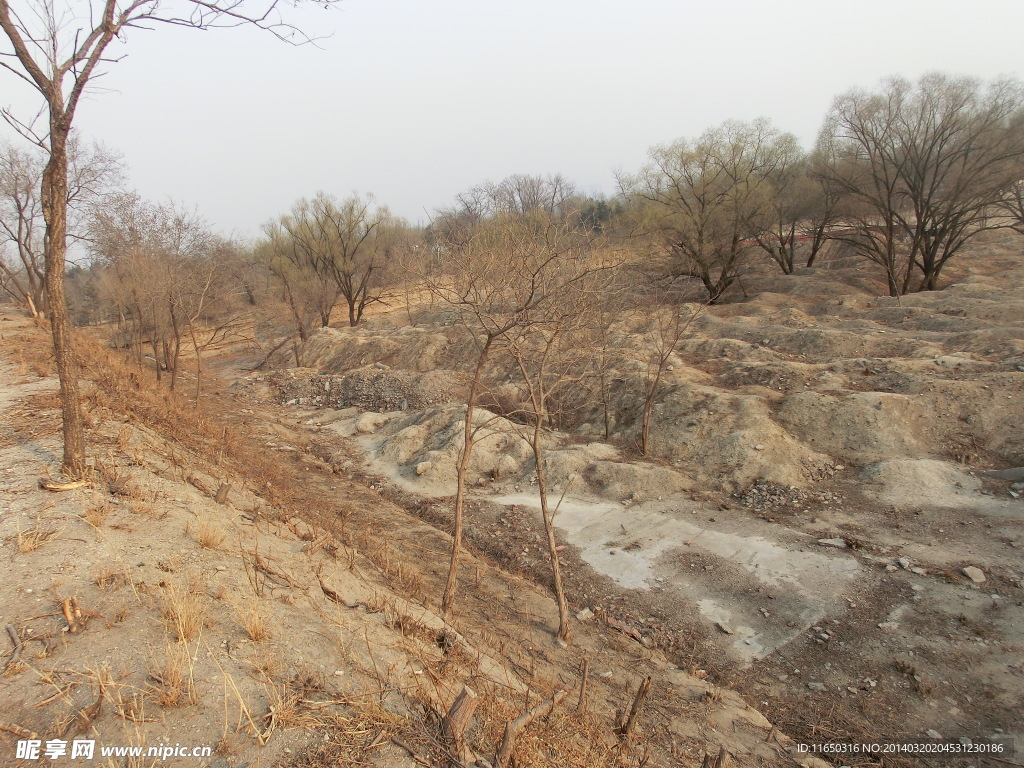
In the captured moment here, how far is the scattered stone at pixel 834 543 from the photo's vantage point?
302 inches

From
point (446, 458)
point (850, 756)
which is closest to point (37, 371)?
point (446, 458)

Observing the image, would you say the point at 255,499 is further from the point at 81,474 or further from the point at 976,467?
the point at 976,467

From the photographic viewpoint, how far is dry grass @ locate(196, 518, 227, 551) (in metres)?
5.09

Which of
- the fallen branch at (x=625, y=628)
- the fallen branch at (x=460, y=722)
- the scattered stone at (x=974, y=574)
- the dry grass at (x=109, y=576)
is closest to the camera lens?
the fallen branch at (x=460, y=722)

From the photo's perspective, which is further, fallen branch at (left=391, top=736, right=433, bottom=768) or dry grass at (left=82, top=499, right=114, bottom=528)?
dry grass at (left=82, top=499, right=114, bottom=528)

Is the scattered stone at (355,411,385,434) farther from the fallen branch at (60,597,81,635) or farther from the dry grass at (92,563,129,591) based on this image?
the fallen branch at (60,597,81,635)

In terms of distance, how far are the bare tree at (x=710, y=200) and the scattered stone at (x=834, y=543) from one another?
15253 millimetres

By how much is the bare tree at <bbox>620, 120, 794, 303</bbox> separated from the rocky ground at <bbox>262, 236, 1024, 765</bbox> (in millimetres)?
6585

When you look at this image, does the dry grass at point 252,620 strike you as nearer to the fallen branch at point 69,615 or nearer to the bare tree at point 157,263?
the fallen branch at point 69,615

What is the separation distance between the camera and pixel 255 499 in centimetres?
749

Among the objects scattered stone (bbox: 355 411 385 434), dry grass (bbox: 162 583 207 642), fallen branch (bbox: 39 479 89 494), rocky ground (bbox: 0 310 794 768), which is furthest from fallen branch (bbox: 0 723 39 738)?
scattered stone (bbox: 355 411 385 434)

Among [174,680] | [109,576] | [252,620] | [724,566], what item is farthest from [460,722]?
[724,566]

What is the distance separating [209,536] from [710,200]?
21821 millimetres

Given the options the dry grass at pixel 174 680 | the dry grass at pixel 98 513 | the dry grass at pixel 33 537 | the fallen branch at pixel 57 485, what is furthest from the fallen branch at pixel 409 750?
the fallen branch at pixel 57 485
